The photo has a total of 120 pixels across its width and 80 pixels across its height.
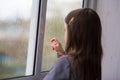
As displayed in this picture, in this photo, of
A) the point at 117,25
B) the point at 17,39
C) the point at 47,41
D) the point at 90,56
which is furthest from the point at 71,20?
the point at 117,25

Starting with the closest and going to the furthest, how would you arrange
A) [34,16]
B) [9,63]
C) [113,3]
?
[9,63]
[34,16]
[113,3]

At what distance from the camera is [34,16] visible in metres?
1.56

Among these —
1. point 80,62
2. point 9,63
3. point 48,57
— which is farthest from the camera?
point 48,57

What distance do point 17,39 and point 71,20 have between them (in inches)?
19.6

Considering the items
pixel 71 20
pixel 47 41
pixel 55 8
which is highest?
pixel 55 8

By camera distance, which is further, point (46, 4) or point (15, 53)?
point (46, 4)

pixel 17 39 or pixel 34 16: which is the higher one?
pixel 34 16

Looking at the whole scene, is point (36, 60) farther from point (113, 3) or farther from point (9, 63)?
point (113, 3)

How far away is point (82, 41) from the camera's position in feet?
3.51

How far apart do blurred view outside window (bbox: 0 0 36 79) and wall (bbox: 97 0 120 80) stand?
83 cm

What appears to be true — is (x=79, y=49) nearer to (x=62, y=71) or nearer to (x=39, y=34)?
(x=62, y=71)

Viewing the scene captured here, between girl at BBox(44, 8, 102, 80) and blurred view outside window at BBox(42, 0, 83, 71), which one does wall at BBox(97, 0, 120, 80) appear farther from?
girl at BBox(44, 8, 102, 80)

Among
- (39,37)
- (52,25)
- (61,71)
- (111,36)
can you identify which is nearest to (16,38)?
(39,37)

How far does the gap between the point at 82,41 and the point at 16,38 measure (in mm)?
528
